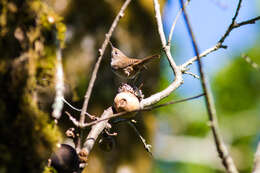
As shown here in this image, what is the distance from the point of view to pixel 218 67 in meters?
9.19

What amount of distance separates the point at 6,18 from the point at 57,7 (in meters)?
2.92

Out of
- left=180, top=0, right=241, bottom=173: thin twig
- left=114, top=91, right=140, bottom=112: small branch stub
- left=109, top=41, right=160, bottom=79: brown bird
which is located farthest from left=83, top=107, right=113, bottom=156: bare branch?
left=109, top=41, right=160, bottom=79: brown bird

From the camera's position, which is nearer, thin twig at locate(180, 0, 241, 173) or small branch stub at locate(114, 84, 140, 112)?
thin twig at locate(180, 0, 241, 173)

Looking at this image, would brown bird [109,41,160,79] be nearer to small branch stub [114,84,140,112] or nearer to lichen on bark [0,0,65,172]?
small branch stub [114,84,140,112]

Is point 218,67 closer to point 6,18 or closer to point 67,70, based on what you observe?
point 67,70

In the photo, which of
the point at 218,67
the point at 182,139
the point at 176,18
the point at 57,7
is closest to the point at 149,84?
the point at 57,7

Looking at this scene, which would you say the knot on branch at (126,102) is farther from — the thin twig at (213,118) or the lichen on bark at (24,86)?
the thin twig at (213,118)

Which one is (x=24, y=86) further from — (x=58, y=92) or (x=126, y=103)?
(x=126, y=103)

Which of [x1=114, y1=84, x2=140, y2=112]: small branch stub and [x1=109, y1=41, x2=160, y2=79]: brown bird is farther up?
[x1=109, y1=41, x2=160, y2=79]: brown bird

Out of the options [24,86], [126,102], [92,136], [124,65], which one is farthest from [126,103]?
[124,65]

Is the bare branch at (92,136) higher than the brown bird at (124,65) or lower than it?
Result: lower

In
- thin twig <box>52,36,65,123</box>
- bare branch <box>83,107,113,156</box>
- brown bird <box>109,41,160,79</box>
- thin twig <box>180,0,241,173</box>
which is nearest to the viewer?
A: thin twig <box>180,0,241,173</box>

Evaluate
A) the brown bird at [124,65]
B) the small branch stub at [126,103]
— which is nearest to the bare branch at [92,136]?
the small branch stub at [126,103]

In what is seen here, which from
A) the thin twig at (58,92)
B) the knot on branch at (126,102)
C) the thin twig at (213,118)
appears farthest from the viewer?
the knot on branch at (126,102)
